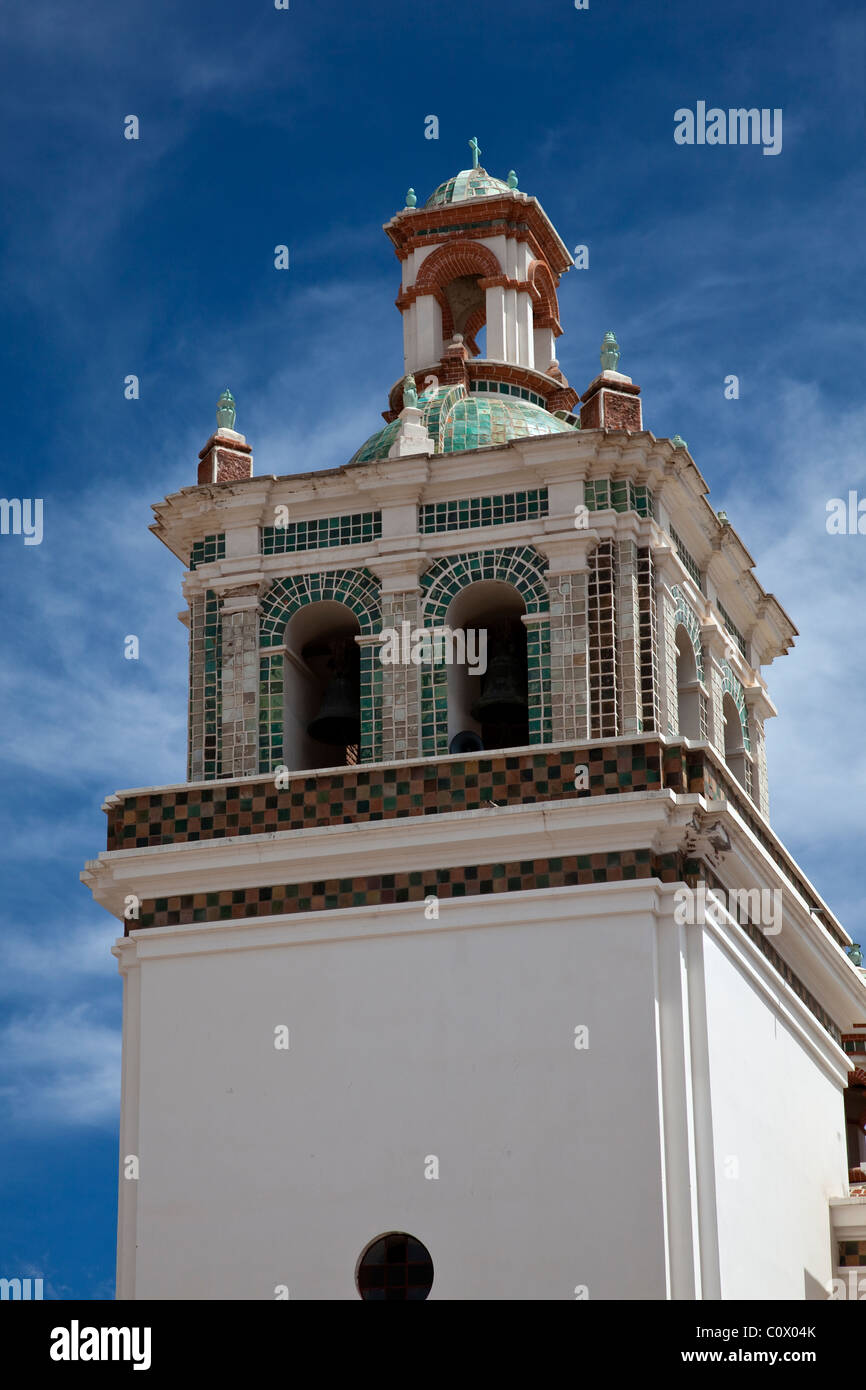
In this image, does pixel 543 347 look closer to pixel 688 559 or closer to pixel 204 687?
pixel 688 559

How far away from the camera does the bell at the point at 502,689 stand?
2105 cm

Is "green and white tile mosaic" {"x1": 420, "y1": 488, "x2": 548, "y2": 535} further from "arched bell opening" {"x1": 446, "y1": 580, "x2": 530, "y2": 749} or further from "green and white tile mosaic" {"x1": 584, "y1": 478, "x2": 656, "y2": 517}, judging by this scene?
"arched bell opening" {"x1": 446, "y1": 580, "x2": 530, "y2": 749}

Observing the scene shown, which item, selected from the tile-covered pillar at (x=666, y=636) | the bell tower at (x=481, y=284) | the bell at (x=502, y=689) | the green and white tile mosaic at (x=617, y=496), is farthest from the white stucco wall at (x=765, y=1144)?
the bell tower at (x=481, y=284)

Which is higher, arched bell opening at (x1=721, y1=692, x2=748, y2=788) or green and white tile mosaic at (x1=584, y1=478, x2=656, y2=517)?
green and white tile mosaic at (x1=584, y1=478, x2=656, y2=517)

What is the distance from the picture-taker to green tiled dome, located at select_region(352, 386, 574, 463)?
22.3 metres

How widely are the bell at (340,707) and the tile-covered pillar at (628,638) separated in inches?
88.3

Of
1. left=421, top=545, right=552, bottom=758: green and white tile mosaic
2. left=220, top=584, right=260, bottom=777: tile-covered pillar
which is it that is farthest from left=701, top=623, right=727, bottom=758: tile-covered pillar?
left=220, top=584, right=260, bottom=777: tile-covered pillar

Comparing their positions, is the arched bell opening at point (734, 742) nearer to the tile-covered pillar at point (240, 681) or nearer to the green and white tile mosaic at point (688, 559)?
the green and white tile mosaic at point (688, 559)

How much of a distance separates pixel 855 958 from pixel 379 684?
22.3ft

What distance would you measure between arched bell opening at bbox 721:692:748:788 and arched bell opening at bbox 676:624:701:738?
112 centimetres
